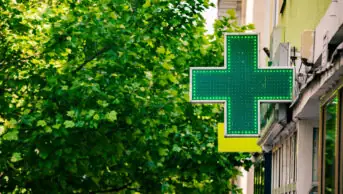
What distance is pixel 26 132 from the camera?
63.9 feet

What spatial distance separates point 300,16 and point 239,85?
63.9 inches

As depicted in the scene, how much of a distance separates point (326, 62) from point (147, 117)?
384 inches

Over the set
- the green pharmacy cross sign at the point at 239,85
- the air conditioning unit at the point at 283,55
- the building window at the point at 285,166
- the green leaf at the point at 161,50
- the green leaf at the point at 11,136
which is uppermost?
the green leaf at the point at 161,50

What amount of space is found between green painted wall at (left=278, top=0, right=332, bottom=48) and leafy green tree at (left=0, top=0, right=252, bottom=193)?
312cm

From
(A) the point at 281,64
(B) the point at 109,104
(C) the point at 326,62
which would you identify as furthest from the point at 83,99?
(C) the point at 326,62

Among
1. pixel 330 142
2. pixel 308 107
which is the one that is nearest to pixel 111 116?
pixel 308 107

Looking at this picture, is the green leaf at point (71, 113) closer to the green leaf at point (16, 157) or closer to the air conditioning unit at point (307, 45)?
the green leaf at point (16, 157)

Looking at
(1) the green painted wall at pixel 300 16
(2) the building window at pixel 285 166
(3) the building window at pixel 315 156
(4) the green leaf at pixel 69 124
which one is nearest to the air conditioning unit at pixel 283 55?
(1) the green painted wall at pixel 300 16

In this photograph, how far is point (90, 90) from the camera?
19297 mm

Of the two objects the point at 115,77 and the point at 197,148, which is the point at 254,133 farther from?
the point at 197,148

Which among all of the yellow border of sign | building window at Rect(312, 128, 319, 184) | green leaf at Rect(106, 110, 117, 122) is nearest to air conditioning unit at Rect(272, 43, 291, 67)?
building window at Rect(312, 128, 319, 184)

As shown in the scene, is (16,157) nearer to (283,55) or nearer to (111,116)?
(111,116)

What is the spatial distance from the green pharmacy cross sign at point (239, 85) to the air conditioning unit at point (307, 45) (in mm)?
1036

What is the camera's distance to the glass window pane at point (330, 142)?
11.1m
